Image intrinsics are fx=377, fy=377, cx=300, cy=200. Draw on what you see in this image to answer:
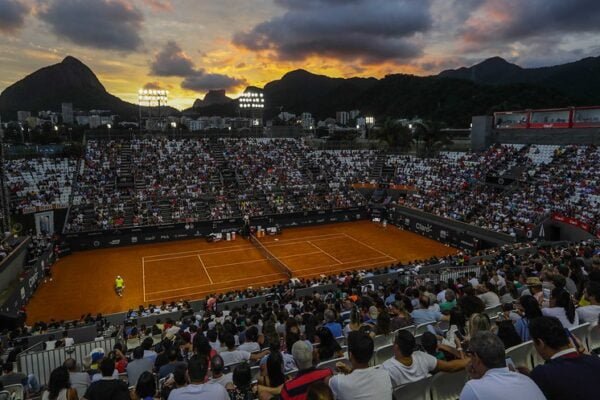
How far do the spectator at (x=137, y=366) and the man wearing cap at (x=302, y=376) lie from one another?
221 inches

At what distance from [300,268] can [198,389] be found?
2579cm

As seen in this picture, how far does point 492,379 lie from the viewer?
3250 mm

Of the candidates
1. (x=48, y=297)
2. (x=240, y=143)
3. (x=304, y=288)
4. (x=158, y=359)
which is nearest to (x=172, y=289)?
(x=48, y=297)

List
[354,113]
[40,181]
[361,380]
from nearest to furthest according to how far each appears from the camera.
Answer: [361,380], [40,181], [354,113]

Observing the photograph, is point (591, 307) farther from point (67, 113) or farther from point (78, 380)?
point (67, 113)

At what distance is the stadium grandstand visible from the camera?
Answer: 16.4ft

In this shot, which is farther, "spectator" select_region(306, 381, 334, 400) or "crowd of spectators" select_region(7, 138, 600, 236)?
"crowd of spectators" select_region(7, 138, 600, 236)

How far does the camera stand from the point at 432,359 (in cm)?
500

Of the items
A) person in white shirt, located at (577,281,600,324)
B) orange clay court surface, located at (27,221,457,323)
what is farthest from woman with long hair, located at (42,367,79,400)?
orange clay court surface, located at (27,221,457,323)

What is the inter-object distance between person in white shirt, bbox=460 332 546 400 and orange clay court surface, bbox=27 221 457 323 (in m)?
22.7

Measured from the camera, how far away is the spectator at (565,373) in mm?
3201

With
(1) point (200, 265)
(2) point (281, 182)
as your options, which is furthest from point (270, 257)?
(2) point (281, 182)

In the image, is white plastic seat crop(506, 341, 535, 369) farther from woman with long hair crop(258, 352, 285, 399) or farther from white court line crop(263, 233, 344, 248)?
white court line crop(263, 233, 344, 248)

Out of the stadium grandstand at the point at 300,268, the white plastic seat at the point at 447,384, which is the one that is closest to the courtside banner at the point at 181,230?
the stadium grandstand at the point at 300,268
